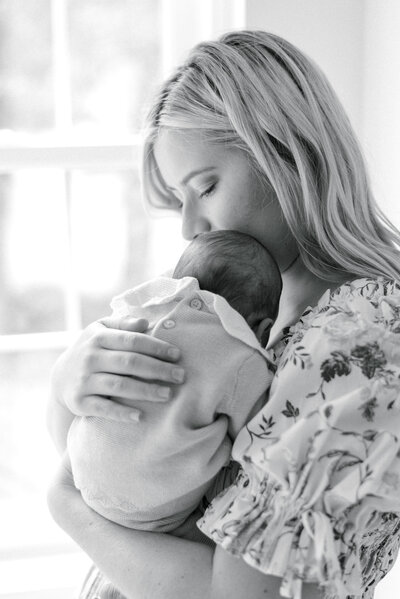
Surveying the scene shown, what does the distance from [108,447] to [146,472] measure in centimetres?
7

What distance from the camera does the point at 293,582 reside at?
1.00 metres

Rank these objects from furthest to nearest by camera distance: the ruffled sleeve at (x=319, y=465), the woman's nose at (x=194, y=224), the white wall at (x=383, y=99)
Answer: the white wall at (x=383, y=99)
the woman's nose at (x=194, y=224)
the ruffled sleeve at (x=319, y=465)

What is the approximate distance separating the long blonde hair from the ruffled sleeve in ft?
0.89

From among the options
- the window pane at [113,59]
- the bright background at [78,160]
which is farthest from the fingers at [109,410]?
the window pane at [113,59]

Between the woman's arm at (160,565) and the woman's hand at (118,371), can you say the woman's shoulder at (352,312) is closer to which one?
the woman's hand at (118,371)

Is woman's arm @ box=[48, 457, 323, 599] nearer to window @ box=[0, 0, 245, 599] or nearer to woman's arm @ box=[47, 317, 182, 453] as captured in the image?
woman's arm @ box=[47, 317, 182, 453]

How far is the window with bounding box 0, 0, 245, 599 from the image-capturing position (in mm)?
2035

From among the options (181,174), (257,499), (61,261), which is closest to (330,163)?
(181,174)

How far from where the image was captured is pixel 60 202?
2131 millimetres

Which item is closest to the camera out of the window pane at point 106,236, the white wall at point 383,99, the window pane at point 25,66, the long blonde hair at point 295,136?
the long blonde hair at point 295,136

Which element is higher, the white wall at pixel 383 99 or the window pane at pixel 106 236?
the white wall at pixel 383 99

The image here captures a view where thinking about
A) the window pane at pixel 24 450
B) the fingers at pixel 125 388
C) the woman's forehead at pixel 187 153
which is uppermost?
the woman's forehead at pixel 187 153

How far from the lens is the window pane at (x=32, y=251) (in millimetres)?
2105

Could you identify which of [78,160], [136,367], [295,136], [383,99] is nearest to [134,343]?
[136,367]
